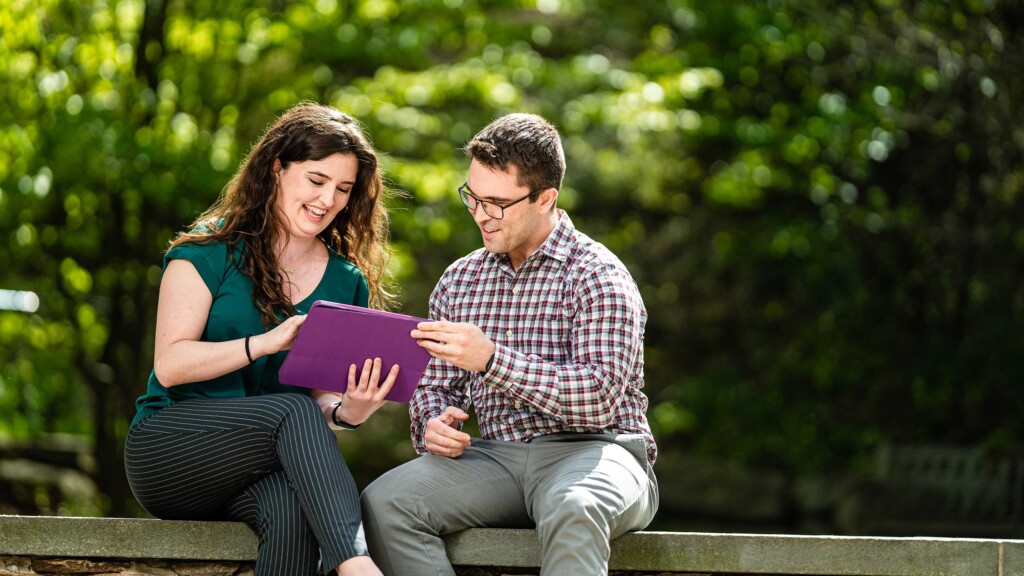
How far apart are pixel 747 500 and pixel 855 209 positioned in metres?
3.04

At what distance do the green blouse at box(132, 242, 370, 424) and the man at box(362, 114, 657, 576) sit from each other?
380 mm

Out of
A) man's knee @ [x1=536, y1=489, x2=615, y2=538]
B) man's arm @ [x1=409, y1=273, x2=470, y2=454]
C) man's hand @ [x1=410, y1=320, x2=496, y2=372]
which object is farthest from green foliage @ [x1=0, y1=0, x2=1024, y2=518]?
man's knee @ [x1=536, y1=489, x2=615, y2=538]

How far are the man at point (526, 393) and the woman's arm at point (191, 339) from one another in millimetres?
401

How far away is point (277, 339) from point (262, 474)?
1.14ft

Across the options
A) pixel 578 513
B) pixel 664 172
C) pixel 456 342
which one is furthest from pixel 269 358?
pixel 664 172

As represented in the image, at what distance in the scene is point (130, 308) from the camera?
26.9 feet

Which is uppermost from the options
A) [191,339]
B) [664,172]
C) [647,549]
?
[191,339]

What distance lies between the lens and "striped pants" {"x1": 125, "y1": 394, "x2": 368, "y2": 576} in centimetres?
286

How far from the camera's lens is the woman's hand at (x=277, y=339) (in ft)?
9.78

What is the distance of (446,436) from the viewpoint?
3.16 metres

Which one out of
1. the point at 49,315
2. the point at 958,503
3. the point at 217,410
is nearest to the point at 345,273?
the point at 217,410

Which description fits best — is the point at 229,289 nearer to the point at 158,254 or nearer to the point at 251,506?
the point at 251,506

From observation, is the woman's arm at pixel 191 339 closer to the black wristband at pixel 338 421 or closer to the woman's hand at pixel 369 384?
the woman's hand at pixel 369 384

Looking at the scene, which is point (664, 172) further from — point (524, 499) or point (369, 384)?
point (369, 384)
